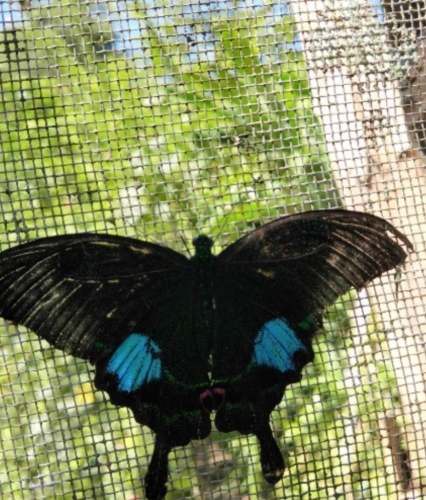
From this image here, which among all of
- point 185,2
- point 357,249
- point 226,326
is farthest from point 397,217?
point 185,2

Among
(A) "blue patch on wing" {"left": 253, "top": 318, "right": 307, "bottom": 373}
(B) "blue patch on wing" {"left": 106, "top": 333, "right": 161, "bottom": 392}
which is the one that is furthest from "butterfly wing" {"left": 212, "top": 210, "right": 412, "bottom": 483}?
(B) "blue patch on wing" {"left": 106, "top": 333, "right": 161, "bottom": 392}

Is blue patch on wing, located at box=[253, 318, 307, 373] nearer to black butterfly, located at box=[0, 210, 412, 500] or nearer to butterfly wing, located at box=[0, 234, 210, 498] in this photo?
black butterfly, located at box=[0, 210, 412, 500]

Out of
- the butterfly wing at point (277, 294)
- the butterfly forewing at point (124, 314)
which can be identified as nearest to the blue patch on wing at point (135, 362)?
the butterfly forewing at point (124, 314)

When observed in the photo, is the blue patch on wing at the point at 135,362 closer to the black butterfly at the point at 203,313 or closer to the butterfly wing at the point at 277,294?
the black butterfly at the point at 203,313

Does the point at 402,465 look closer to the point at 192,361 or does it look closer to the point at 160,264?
the point at 192,361

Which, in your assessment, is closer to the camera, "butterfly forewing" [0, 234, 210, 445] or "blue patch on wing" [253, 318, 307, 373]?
"butterfly forewing" [0, 234, 210, 445]

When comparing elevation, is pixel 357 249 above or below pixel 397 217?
below

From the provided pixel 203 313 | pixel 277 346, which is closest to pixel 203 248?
pixel 203 313
